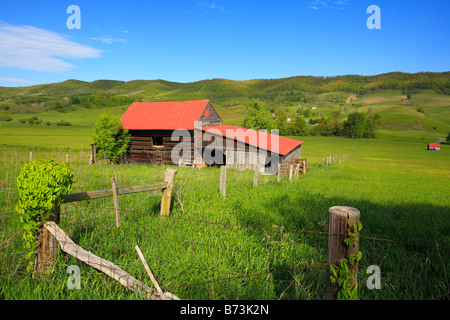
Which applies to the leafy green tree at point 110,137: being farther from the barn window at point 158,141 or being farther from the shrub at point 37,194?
the shrub at point 37,194

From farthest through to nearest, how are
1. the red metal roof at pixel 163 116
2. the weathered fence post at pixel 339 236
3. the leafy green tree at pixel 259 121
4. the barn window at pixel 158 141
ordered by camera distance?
1. the leafy green tree at pixel 259 121
2. the barn window at pixel 158 141
3. the red metal roof at pixel 163 116
4. the weathered fence post at pixel 339 236

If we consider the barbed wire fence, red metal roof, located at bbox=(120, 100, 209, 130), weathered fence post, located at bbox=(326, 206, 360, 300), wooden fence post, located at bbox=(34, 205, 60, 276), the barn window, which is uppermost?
red metal roof, located at bbox=(120, 100, 209, 130)

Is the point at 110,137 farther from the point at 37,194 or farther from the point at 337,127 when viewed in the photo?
the point at 337,127

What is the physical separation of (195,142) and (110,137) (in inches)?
337

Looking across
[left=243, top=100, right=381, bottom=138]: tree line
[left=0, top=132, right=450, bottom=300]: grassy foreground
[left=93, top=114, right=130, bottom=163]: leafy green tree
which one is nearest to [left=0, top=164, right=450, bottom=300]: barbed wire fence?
[left=0, top=132, right=450, bottom=300]: grassy foreground

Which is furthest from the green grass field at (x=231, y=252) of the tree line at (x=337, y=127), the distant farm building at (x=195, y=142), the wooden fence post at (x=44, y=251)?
the tree line at (x=337, y=127)

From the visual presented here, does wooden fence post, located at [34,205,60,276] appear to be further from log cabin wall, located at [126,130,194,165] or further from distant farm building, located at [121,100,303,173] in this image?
log cabin wall, located at [126,130,194,165]

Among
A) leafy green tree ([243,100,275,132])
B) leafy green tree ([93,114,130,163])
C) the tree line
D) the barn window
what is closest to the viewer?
leafy green tree ([93,114,130,163])

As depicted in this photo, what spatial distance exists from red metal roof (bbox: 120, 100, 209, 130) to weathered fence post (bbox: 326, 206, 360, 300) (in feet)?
77.5

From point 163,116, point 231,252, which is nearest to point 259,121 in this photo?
point 163,116

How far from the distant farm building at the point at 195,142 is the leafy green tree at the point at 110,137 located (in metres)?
0.98

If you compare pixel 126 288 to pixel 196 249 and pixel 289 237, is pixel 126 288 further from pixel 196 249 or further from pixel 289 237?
pixel 289 237

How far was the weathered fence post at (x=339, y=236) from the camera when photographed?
2.21 m

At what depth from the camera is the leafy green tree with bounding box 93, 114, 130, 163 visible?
2541 cm
